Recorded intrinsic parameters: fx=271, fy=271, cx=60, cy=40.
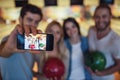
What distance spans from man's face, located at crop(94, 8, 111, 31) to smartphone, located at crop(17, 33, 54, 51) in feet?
1.12

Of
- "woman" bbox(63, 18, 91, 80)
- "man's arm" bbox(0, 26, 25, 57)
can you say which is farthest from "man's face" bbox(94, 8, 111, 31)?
"man's arm" bbox(0, 26, 25, 57)

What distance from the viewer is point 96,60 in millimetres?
1814

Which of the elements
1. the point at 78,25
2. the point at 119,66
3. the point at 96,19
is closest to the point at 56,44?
the point at 78,25

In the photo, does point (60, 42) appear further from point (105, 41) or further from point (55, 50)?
point (105, 41)

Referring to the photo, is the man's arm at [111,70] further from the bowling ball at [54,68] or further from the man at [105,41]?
the bowling ball at [54,68]

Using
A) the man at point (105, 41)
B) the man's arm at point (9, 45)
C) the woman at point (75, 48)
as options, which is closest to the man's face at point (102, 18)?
the man at point (105, 41)

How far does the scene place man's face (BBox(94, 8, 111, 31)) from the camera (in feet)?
6.24

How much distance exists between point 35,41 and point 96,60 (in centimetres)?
43

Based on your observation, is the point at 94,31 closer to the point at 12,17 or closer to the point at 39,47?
the point at 39,47

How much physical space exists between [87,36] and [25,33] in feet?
1.46

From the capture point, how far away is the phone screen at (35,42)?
1.86 metres

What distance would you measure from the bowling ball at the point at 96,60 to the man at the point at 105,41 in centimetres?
9

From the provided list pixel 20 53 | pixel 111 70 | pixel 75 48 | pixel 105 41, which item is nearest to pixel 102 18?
pixel 105 41

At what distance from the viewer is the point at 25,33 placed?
6.12ft
